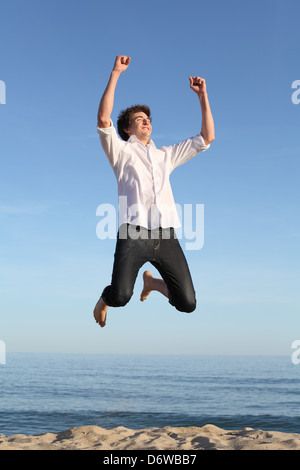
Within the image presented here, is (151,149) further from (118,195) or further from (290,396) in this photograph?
(290,396)

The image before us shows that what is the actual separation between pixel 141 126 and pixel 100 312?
2.33 metres

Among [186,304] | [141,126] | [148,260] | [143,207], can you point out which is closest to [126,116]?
[141,126]

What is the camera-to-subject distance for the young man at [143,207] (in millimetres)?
4574

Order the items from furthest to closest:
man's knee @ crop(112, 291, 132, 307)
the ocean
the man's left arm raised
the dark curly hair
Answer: the ocean → the dark curly hair → the man's left arm raised → man's knee @ crop(112, 291, 132, 307)

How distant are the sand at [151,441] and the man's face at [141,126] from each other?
457 cm

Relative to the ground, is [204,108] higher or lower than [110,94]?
higher

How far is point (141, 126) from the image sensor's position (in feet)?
17.0

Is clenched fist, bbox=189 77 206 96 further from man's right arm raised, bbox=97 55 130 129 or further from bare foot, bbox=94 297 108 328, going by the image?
bare foot, bbox=94 297 108 328

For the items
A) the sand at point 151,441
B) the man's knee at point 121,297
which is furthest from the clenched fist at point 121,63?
the sand at point 151,441

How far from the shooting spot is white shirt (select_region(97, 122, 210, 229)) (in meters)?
4.69

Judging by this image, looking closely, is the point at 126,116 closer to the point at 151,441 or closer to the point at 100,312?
the point at 100,312

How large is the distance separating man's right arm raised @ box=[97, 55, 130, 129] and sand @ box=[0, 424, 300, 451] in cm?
489

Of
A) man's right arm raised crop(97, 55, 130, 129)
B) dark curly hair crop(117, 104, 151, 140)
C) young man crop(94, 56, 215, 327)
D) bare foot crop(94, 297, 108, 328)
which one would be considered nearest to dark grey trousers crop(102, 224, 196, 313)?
young man crop(94, 56, 215, 327)
